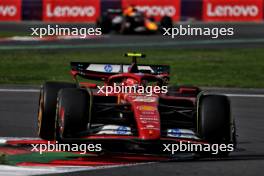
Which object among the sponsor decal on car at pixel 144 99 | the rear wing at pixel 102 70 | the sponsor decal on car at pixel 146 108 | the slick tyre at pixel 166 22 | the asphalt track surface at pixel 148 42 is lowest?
the sponsor decal on car at pixel 146 108

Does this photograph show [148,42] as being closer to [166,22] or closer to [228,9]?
[166,22]

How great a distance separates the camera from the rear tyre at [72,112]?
31.2 feet

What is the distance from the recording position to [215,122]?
958 centimetres

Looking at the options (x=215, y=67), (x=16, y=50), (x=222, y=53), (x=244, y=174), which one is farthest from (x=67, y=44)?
(x=244, y=174)

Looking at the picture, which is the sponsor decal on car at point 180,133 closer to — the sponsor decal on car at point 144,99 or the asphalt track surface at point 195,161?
the asphalt track surface at point 195,161

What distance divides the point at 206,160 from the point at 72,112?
1.47 meters

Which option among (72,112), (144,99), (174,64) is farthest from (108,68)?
(174,64)

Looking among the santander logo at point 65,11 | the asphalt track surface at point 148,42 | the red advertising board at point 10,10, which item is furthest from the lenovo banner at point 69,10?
the asphalt track surface at point 148,42

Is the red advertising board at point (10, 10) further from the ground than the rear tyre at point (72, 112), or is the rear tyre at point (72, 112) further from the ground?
the red advertising board at point (10, 10)

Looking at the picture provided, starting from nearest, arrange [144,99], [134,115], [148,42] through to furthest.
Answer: [134,115]
[144,99]
[148,42]

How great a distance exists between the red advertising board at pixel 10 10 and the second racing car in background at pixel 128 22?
648 centimetres

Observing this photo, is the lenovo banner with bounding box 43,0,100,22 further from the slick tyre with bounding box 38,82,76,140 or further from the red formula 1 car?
the slick tyre with bounding box 38,82,76,140

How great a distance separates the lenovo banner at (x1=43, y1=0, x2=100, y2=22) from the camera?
123 feet

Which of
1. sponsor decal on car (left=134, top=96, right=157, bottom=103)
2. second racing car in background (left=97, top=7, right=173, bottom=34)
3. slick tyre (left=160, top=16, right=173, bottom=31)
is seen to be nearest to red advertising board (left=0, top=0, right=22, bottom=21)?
second racing car in background (left=97, top=7, right=173, bottom=34)
